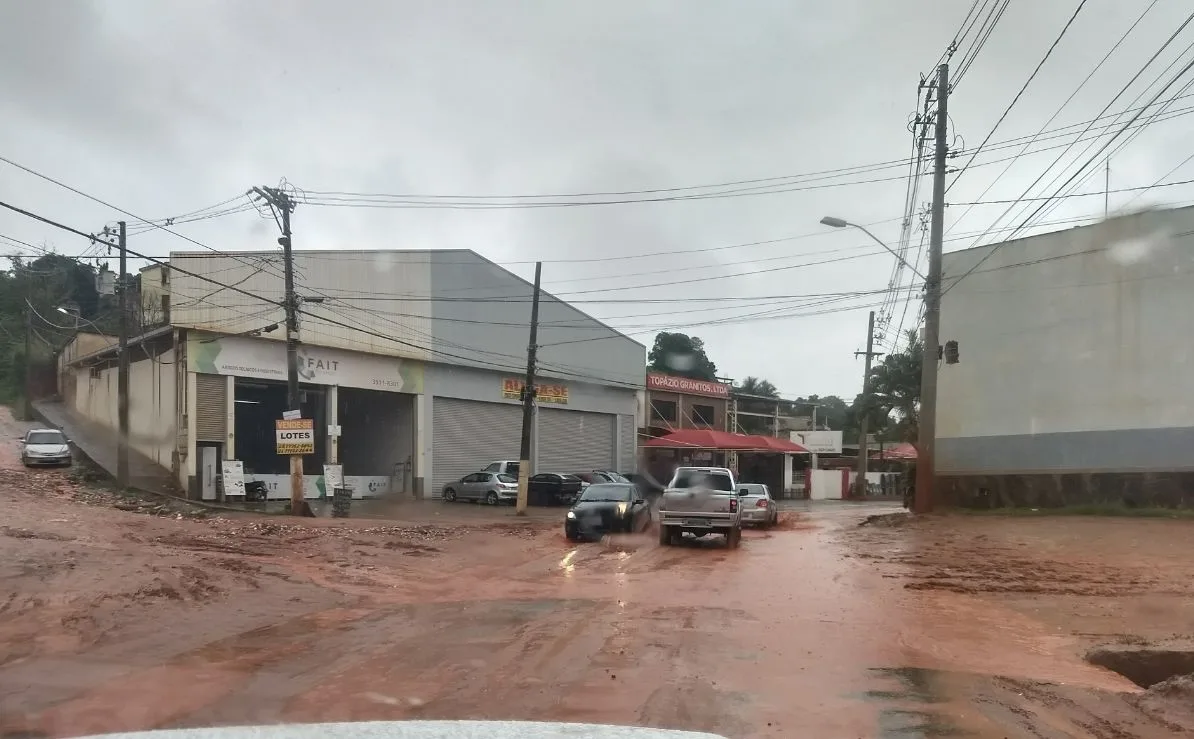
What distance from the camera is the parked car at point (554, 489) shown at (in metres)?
34.6

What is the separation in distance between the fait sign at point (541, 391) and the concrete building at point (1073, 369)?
739 inches

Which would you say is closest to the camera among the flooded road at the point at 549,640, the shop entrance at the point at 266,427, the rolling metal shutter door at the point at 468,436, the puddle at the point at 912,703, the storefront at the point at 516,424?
the puddle at the point at 912,703

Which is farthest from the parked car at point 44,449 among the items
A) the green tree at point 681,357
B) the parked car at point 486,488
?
the green tree at point 681,357

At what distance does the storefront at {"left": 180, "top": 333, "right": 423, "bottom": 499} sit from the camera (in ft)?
94.3

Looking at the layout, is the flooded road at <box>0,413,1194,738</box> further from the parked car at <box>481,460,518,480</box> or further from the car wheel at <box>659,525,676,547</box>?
the parked car at <box>481,460,518,480</box>

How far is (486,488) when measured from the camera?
33750mm

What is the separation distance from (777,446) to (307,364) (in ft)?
92.7

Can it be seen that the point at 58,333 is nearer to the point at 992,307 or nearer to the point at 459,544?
the point at 459,544

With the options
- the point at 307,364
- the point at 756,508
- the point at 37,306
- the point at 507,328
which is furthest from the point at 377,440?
the point at 37,306

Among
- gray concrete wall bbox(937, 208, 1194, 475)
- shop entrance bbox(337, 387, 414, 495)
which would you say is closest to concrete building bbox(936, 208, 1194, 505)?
gray concrete wall bbox(937, 208, 1194, 475)

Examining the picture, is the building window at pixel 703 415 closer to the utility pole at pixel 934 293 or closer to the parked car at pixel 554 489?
the parked car at pixel 554 489

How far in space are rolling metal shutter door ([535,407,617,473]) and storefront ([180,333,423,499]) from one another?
24.7 feet

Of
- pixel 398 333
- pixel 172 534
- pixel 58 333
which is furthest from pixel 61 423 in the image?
pixel 172 534

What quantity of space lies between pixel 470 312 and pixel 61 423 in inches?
772
